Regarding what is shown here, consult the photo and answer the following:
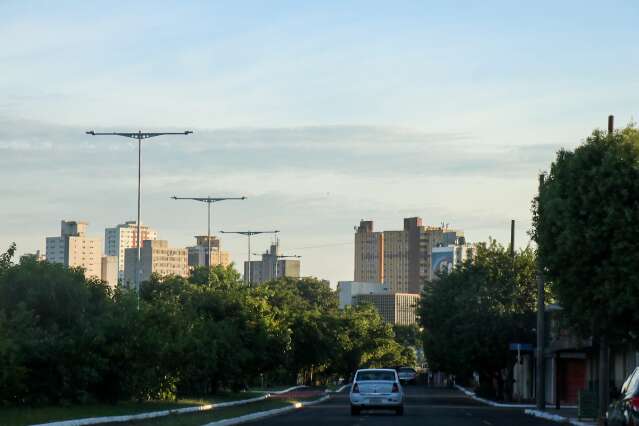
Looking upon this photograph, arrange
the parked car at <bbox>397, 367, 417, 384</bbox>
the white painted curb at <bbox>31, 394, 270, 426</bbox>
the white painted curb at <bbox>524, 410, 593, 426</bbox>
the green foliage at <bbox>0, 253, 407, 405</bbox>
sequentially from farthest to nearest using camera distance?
1. the parked car at <bbox>397, 367, 417, 384</bbox>
2. the white painted curb at <bbox>524, 410, 593, 426</bbox>
3. the green foliage at <bbox>0, 253, 407, 405</bbox>
4. the white painted curb at <bbox>31, 394, 270, 426</bbox>

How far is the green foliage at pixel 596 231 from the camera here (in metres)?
34.0

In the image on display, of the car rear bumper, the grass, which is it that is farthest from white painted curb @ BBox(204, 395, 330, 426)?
the car rear bumper

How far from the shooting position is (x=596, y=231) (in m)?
34.6

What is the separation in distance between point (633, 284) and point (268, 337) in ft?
113

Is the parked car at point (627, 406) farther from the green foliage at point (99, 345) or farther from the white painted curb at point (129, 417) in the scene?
the green foliage at point (99, 345)

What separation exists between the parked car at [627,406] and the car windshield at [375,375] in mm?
24338

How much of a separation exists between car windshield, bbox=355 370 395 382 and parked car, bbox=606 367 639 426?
79.8ft

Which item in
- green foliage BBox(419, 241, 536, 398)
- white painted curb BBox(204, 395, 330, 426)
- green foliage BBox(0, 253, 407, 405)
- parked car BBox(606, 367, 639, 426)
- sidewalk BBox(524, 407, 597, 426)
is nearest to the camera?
parked car BBox(606, 367, 639, 426)

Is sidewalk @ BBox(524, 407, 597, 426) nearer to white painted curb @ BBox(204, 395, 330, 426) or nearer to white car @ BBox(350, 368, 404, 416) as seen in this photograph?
white car @ BBox(350, 368, 404, 416)

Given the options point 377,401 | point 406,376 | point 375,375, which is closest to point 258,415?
point 377,401

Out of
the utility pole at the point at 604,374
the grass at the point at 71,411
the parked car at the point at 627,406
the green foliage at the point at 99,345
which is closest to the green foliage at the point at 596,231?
the utility pole at the point at 604,374

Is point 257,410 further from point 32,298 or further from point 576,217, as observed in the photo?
point 576,217

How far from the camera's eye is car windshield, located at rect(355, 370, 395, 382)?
A: 47281 millimetres

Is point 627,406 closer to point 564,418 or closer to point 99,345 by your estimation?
point 99,345
